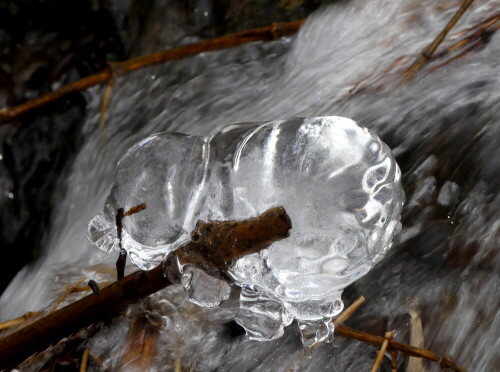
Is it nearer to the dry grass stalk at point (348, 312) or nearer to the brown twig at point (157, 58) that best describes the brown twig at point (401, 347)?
the dry grass stalk at point (348, 312)

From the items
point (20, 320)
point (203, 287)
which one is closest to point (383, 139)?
point (203, 287)

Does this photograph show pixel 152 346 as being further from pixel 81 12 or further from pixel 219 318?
pixel 81 12

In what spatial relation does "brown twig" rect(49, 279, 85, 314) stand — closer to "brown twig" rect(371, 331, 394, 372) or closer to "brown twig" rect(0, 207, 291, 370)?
"brown twig" rect(0, 207, 291, 370)

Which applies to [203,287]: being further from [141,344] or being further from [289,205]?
[141,344]

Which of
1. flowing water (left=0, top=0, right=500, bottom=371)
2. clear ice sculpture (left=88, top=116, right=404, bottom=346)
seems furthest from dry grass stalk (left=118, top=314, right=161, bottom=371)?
clear ice sculpture (left=88, top=116, right=404, bottom=346)

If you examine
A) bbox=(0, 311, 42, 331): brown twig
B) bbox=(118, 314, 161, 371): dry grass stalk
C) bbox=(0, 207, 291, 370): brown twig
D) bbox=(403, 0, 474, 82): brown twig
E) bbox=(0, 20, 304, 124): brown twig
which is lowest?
bbox=(0, 20, 304, 124): brown twig

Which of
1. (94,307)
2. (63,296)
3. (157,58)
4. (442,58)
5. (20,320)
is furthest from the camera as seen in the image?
(157,58)

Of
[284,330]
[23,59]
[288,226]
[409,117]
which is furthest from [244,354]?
[23,59]
